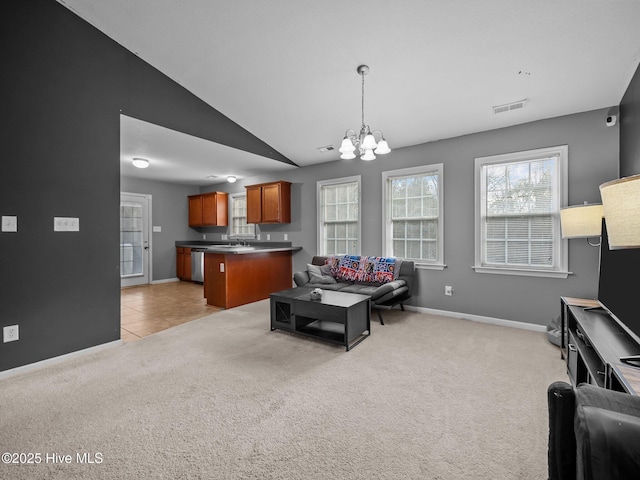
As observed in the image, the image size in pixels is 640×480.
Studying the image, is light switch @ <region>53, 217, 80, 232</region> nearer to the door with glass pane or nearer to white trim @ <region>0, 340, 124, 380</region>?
white trim @ <region>0, 340, 124, 380</region>

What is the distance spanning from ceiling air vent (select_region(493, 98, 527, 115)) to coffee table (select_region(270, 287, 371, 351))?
2.62 meters

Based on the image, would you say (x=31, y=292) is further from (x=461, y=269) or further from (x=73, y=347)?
(x=461, y=269)

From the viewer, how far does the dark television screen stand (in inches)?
62.5

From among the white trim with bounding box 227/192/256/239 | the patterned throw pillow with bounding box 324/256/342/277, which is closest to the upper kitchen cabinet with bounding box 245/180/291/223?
the white trim with bounding box 227/192/256/239

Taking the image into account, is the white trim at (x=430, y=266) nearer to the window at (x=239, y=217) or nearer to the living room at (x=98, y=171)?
the living room at (x=98, y=171)

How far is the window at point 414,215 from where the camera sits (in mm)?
4254

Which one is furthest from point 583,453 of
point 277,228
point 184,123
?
point 277,228

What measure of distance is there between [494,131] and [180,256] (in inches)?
276

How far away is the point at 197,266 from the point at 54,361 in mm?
4200

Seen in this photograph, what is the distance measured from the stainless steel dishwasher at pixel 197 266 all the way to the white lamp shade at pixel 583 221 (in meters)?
6.40

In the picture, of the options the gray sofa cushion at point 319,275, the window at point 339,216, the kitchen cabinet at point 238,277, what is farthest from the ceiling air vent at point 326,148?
the kitchen cabinet at point 238,277

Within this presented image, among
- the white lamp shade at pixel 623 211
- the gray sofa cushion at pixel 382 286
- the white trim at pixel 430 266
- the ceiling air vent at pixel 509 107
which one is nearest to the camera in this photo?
the white lamp shade at pixel 623 211

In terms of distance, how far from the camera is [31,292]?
256 cm

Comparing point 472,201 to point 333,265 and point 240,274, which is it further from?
point 240,274
